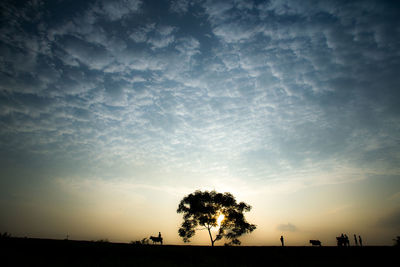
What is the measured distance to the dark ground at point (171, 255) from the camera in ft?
44.6

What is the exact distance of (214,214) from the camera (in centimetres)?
3972

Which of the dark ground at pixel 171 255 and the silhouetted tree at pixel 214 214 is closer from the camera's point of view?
the dark ground at pixel 171 255

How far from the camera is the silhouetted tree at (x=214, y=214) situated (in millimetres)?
39156

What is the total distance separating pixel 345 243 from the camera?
3441 centimetres

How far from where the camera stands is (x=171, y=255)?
62.7 feet

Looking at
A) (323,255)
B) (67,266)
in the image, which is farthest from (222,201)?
(67,266)

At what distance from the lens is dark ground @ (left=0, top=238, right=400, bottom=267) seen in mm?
13586

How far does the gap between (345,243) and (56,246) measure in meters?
43.9

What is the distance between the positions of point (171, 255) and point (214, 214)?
71.9 feet

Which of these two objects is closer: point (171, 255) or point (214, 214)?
point (171, 255)

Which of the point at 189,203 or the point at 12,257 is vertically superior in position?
the point at 189,203

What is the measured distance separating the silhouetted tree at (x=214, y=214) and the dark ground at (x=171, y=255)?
53.2ft

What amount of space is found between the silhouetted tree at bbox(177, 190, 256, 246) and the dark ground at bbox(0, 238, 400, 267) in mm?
16217

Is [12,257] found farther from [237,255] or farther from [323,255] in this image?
[323,255]
